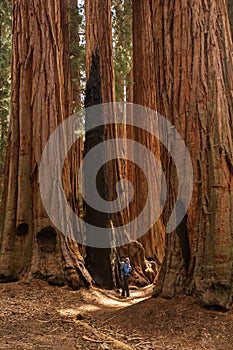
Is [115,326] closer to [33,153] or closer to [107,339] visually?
[107,339]

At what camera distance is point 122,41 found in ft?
59.8

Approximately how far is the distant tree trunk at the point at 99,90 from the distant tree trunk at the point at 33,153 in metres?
1.42

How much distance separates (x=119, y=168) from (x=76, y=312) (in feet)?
19.2

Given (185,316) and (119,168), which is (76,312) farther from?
(119,168)

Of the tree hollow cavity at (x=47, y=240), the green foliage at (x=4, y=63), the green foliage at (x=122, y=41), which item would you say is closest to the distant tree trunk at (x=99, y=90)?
the tree hollow cavity at (x=47, y=240)

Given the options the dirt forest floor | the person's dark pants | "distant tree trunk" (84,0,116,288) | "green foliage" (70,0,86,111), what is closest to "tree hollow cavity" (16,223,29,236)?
the dirt forest floor

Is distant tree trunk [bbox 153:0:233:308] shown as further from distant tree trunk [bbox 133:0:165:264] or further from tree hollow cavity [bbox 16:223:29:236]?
distant tree trunk [bbox 133:0:165:264]

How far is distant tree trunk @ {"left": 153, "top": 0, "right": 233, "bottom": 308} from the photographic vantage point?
595 cm

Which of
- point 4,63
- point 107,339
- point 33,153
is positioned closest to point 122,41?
point 4,63

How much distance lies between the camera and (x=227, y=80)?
658cm

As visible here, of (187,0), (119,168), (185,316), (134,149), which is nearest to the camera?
(185,316)

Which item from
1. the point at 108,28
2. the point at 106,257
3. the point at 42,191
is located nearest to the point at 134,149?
the point at 108,28

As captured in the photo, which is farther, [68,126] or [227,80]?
[68,126]

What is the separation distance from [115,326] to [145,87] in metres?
10.2
